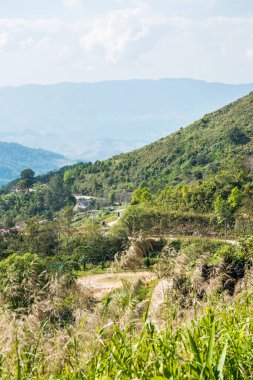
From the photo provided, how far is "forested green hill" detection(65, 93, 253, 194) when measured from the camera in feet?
156

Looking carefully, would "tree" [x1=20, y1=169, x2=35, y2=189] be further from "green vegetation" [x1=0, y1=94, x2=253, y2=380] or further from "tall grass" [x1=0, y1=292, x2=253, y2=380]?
"tall grass" [x1=0, y1=292, x2=253, y2=380]

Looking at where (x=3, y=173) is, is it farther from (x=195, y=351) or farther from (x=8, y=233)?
(x=195, y=351)

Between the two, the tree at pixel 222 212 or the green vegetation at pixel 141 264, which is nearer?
the green vegetation at pixel 141 264

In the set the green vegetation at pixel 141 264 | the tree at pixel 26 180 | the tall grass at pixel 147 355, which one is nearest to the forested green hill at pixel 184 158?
the green vegetation at pixel 141 264

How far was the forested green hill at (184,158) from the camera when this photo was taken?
47.5 meters

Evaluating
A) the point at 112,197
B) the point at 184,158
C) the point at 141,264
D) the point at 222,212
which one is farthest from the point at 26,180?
the point at 141,264

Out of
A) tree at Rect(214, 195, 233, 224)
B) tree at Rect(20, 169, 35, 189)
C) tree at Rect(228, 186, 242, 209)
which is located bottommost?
tree at Rect(214, 195, 233, 224)

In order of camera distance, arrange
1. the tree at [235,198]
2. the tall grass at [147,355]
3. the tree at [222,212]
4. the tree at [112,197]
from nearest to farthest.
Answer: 1. the tall grass at [147,355]
2. the tree at [222,212]
3. the tree at [235,198]
4. the tree at [112,197]

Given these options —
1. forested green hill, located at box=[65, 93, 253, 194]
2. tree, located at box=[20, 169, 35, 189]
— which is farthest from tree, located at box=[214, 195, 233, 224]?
tree, located at box=[20, 169, 35, 189]

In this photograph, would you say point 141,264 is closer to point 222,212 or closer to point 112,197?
point 222,212

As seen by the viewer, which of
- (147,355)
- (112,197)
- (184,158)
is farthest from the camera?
(184,158)

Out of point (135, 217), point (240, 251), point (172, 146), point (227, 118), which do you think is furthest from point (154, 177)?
point (240, 251)

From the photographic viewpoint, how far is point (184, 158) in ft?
174

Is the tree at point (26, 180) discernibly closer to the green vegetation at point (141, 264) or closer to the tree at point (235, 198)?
the green vegetation at point (141, 264)
